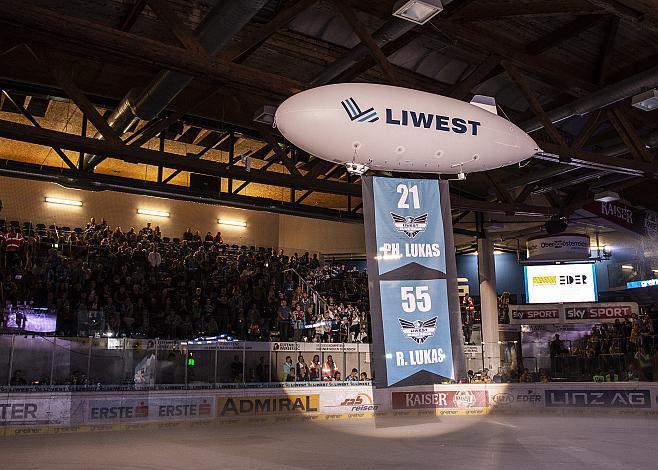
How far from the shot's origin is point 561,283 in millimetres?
26734

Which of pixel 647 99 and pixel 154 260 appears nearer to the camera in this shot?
pixel 647 99

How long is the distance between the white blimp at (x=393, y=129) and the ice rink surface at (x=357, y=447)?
448 cm

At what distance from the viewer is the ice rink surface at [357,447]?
30.7 feet

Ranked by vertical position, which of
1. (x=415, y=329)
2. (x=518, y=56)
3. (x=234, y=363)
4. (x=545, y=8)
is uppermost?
(x=518, y=56)

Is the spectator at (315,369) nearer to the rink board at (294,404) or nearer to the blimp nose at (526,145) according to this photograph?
the rink board at (294,404)

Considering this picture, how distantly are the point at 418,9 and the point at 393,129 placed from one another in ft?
5.91

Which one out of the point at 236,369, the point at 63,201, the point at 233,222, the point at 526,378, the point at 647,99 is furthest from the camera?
the point at 233,222

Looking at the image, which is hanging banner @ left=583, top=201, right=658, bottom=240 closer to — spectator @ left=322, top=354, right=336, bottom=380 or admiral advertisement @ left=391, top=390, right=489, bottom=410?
admiral advertisement @ left=391, top=390, right=489, bottom=410

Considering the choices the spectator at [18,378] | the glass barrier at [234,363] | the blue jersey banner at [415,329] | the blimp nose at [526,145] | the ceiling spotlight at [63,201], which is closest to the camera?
the blue jersey banner at [415,329]

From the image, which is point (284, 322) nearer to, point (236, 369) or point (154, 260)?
point (236, 369)

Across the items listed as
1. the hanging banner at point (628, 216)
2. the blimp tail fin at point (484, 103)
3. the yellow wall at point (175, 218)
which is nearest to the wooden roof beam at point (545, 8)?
the blimp tail fin at point (484, 103)

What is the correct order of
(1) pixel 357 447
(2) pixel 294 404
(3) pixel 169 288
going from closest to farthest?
(1) pixel 357 447 < (2) pixel 294 404 < (3) pixel 169 288

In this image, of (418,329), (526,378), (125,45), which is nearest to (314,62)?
(125,45)

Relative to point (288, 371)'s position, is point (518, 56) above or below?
above
